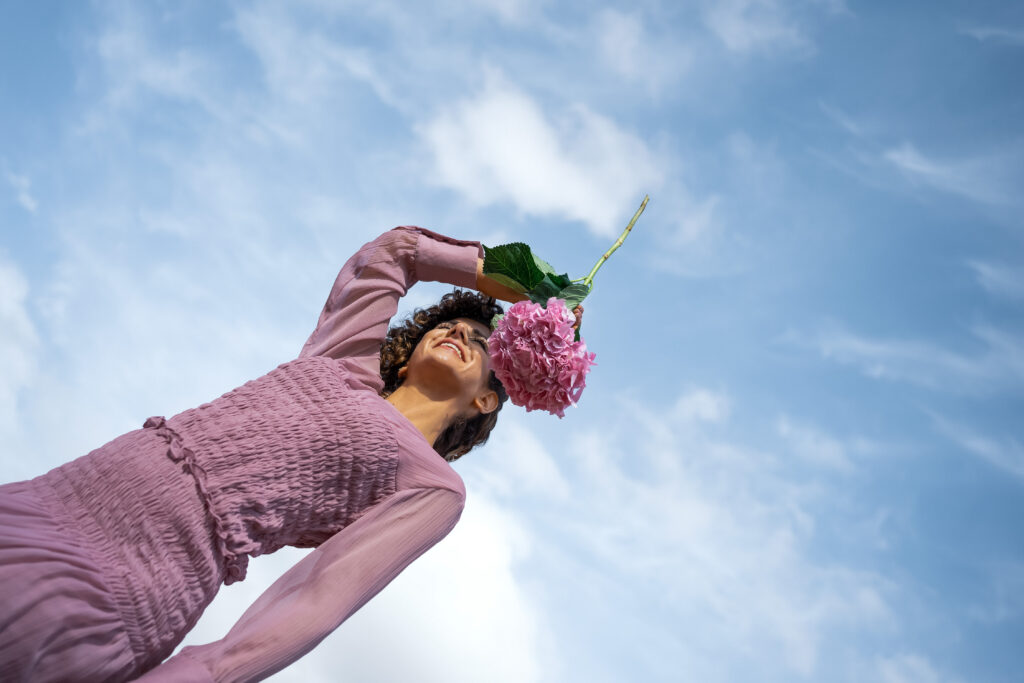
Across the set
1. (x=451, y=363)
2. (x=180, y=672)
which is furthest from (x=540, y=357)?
(x=180, y=672)

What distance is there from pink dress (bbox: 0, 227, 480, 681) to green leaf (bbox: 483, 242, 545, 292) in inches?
29.1

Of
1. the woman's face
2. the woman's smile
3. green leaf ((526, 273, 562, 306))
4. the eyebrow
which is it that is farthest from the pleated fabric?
green leaf ((526, 273, 562, 306))

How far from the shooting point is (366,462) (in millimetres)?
3756

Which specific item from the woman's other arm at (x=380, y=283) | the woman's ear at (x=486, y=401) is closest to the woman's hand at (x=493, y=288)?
the woman's other arm at (x=380, y=283)

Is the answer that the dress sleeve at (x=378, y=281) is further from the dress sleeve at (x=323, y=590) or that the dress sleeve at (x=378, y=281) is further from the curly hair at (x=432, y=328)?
the dress sleeve at (x=323, y=590)

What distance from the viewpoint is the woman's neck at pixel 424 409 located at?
4.41m

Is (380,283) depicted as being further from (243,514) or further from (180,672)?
(180,672)

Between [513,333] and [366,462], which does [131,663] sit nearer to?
[366,462]

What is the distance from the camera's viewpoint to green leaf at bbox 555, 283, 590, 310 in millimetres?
Result: 4691

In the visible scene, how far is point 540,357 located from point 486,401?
1.82 ft

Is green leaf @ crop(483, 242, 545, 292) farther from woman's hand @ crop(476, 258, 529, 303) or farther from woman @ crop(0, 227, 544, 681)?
woman @ crop(0, 227, 544, 681)

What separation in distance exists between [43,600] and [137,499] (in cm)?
48

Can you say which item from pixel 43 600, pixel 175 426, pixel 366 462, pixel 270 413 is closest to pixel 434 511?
pixel 366 462

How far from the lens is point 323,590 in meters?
3.45
